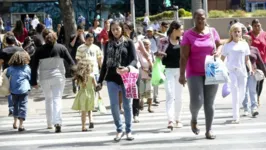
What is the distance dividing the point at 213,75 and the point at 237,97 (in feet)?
7.20

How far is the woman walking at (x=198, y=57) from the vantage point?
29.4 ft

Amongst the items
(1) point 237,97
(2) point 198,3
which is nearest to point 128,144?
(1) point 237,97

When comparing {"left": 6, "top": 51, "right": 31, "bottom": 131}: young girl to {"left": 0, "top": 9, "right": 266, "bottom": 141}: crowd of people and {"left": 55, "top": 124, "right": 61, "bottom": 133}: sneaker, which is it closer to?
{"left": 0, "top": 9, "right": 266, "bottom": 141}: crowd of people

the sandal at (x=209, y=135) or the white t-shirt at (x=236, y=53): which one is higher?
the white t-shirt at (x=236, y=53)

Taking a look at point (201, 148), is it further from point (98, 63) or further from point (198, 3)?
point (198, 3)

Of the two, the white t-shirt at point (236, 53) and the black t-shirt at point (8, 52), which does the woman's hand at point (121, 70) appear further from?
the black t-shirt at point (8, 52)

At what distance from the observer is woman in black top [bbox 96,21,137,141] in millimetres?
9273

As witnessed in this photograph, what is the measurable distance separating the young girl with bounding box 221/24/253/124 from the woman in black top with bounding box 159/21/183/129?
1.04m

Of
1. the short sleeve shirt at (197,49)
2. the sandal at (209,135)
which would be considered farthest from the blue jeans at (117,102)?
the sandal at (209,135)

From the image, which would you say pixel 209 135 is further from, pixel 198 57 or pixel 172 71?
pixel 172 71

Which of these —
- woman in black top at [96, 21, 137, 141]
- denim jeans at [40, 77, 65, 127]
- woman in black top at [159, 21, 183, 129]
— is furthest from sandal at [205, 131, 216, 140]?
denim jeans at [40, 77, 65, 127]

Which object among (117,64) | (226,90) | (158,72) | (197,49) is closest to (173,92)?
(158,72)

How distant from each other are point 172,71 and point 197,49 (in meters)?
1.62

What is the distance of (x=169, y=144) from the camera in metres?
9.03
